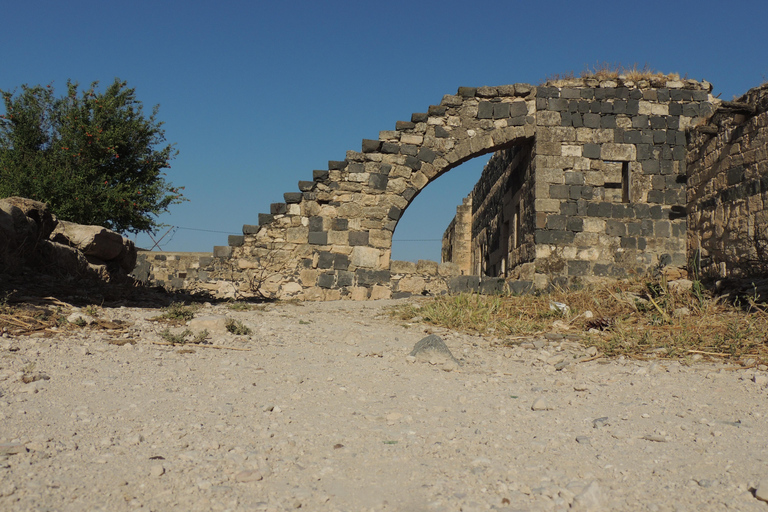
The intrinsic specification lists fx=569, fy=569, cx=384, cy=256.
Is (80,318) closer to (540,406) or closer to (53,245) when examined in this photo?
(53,245)

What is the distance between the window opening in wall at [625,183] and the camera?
9.56 m

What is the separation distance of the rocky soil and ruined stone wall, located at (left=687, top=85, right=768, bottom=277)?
12.9 ft

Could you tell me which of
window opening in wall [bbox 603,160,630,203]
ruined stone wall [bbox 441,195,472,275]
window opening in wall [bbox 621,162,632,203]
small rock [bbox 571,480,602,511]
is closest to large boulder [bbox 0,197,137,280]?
small rock [bbox 571,480,602,511]

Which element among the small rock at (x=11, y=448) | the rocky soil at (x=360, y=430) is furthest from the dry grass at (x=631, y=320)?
the small rock at (x=11, y=448)

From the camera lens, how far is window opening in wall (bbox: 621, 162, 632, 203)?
9562 millimetres

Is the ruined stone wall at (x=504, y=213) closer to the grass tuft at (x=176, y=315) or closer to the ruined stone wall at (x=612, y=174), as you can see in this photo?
the ruined stone wall at (x=612, y=174)

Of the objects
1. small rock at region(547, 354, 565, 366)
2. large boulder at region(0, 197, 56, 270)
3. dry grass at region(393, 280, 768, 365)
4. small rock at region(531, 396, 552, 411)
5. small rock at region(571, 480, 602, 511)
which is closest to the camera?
small rock at region(571, 480, 602, 511)

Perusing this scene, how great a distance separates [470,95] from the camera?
31.7 ft

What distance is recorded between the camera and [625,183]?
9.67 meters

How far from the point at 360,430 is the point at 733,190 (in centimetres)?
712

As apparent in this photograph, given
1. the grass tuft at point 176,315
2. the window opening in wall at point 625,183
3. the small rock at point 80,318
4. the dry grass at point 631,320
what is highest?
the window opening in wall at point 625,183

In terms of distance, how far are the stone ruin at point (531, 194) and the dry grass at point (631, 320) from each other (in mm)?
1923

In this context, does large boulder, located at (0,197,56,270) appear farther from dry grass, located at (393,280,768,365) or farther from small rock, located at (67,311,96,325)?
dry grass, located at (393,280,768,365)

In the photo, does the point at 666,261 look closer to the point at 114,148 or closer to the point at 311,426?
the point at 311,426
